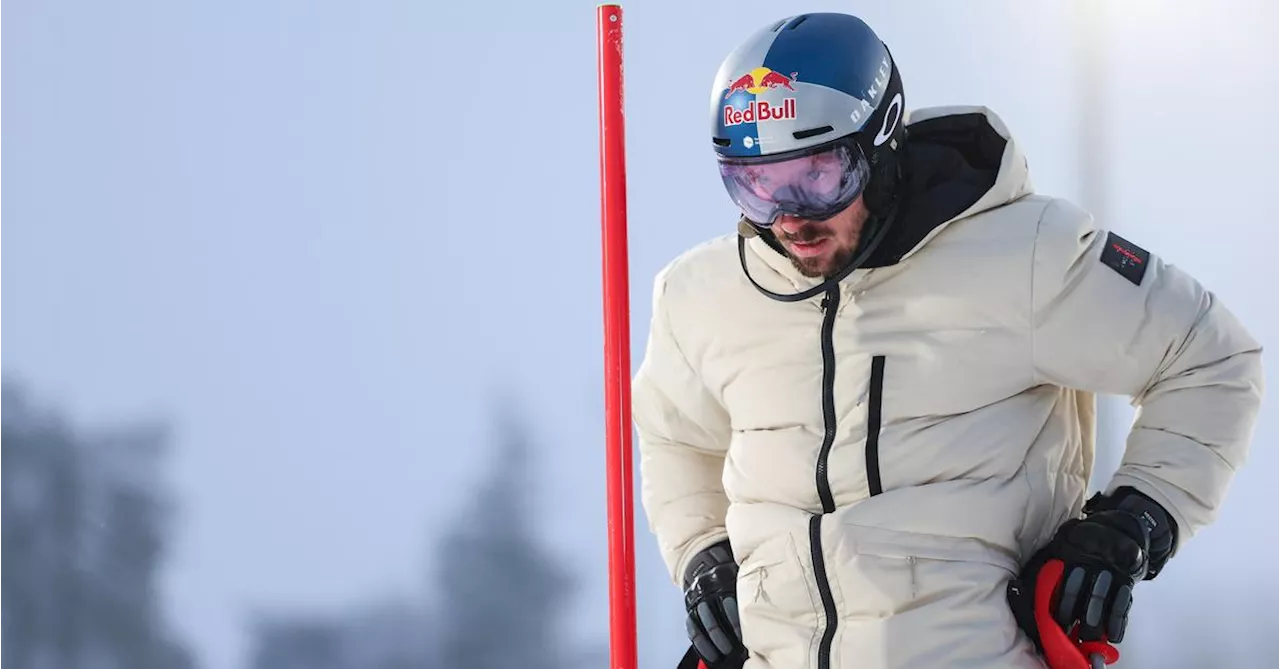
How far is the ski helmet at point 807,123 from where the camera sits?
1.55 meters

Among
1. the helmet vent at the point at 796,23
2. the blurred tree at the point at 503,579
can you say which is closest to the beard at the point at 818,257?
the helmet vent at the point at 796,23

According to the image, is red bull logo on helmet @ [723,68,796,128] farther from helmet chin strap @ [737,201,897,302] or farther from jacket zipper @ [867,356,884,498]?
jacket zipper @ [867,356,884,498]

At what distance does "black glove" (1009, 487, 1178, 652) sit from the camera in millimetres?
1526

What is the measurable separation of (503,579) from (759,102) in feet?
5.35

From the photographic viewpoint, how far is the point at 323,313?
296 centimetres

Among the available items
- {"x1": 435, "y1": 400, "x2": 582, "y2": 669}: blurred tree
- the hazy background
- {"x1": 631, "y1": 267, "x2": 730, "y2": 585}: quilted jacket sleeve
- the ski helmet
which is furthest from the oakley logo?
{"x1": 435, "y1": 400, "x2": 582, "y2": 669}: blurred tree

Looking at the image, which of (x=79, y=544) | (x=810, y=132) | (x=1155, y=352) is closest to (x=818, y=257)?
(x=810, y=132)

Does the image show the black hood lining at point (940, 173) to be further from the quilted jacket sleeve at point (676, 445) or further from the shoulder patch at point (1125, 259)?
the quilted jacket sleeve at point (676, 445)

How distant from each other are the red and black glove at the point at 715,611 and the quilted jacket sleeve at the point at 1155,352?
0.43 metres

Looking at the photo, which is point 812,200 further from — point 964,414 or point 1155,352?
point 1155,352

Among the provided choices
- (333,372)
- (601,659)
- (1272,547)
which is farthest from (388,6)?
(1272,547)

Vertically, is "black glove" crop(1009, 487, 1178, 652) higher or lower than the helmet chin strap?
lower

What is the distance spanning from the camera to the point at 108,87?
2949 mm

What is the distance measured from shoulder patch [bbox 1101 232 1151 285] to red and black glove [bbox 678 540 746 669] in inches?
21.4
